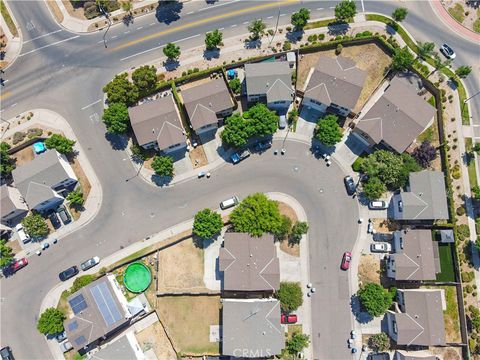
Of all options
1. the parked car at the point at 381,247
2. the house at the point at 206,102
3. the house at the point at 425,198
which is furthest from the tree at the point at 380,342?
the house at the point at 206,102

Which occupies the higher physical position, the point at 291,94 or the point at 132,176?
the point at 291,94

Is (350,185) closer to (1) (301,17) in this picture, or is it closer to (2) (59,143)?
(1) (301,17)

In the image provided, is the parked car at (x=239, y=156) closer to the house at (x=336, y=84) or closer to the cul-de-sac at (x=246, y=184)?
the cul-de-sac at (x=246, y=184)

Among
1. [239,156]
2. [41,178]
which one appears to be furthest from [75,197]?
[239,156]

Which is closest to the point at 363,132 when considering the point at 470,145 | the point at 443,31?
the point at 470,145

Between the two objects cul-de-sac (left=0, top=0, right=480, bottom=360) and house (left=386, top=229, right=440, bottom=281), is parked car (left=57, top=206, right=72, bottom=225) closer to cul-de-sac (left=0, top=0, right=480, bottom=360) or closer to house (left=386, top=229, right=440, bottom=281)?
cul-de-sac (left=0, top=0, right=480, bottom=360)

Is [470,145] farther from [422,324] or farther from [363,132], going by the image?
[422,324]
